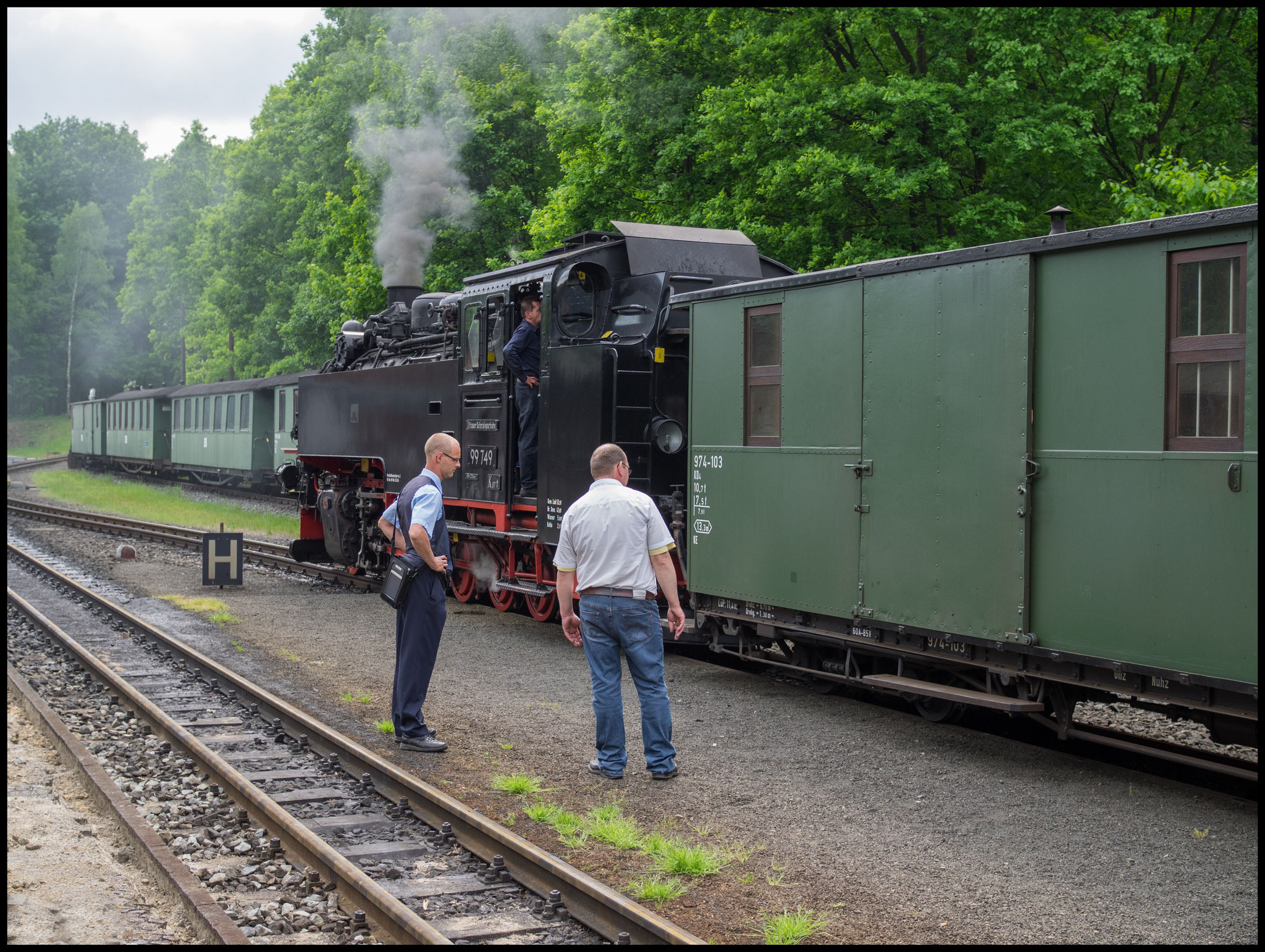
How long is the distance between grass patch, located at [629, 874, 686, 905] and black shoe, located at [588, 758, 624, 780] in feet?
5.62

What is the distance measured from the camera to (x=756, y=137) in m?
16.0

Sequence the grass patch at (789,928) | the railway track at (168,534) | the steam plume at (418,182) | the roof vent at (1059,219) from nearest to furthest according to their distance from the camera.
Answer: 1. the grass patch at (789,928)
2. the roof vent at (1059,219)
3. the railway track at (168,534)
4. the steam plume at (418,182)

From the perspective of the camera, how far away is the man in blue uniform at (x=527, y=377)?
11.2 metres

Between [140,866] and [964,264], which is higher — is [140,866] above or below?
below

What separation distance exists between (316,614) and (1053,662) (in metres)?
9.11

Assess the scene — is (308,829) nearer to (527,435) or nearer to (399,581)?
(399,581)

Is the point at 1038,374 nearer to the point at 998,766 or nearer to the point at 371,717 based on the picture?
the point at 998,766

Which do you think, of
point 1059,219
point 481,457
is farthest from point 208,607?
point 1059,219

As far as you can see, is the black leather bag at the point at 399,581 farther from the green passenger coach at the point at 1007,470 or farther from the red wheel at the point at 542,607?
the red wheel at the point at 542,607

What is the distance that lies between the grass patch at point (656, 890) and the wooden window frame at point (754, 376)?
4.15 metres

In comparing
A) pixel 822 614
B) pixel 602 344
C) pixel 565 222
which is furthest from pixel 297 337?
pixel 822 614

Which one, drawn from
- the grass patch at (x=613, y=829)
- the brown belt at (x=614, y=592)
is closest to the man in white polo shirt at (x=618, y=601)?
the brown belt at (x=614, y=592)

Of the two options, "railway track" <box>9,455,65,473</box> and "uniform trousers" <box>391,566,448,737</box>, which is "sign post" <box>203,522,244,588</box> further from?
"railway track" <box>9,455,65,473</box>

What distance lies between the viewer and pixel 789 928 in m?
4.36
